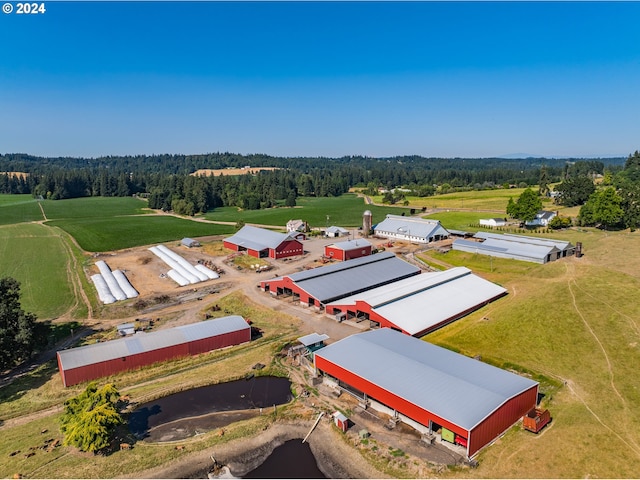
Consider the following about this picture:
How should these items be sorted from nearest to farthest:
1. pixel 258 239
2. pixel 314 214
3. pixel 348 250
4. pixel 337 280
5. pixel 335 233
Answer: pixel 337 280 → pixel 348 250 → pixel 258 239 → pixel 335 233 → pixel 314 214

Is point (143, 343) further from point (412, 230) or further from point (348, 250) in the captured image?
point (412, 230)

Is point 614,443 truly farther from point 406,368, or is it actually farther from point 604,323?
point 604,323

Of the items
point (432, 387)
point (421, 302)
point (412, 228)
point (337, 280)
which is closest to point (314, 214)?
point (412, 228)

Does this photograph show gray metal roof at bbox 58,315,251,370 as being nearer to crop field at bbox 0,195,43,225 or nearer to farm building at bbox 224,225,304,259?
farm building at bbox 224,225,304,259

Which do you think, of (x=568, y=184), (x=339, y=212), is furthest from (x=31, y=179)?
(x=568, y=184)

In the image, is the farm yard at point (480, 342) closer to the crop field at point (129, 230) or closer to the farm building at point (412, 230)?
the crop field at point (129, 230)

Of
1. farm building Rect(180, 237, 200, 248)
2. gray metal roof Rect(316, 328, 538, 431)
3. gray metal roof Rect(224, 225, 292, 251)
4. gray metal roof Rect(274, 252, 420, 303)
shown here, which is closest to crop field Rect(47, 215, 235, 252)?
farm building Rect(180, 237, 200, 248)
